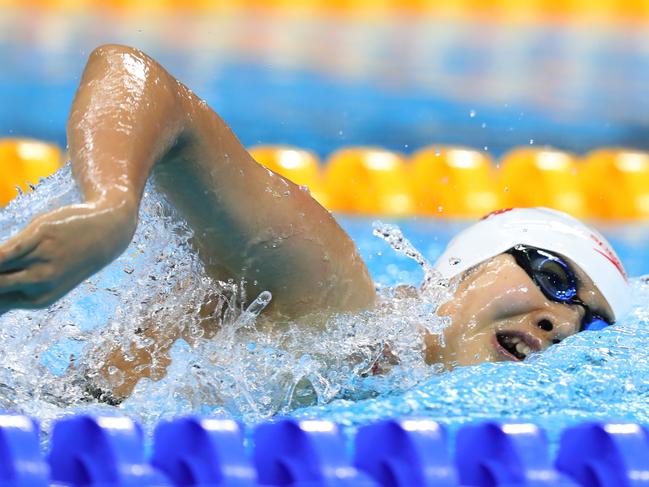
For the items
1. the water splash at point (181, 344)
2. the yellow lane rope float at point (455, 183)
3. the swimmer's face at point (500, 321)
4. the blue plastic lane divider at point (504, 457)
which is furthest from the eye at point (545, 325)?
the yellow lane rope float at point (455, 183)

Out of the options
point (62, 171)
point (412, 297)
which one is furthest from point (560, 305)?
point (62, 171)

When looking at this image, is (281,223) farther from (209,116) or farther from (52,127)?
(52,127)

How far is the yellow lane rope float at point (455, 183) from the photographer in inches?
172

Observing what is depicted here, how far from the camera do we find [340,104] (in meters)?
6.30

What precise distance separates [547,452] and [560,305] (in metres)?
0.56

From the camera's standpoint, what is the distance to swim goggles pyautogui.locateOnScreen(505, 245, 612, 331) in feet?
6.35

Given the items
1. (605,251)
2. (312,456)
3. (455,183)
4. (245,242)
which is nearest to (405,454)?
(312,456)

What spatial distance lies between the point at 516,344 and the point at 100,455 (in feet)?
2.86

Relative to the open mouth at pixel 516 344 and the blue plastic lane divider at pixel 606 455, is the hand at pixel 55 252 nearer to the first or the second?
the blue plastic lane divider at pixel 606 455

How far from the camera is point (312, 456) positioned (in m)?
1.35

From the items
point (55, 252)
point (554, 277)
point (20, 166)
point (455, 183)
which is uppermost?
point (20, 166)

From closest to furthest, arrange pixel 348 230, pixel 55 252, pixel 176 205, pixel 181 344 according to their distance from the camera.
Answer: pixel 55 252, pixel 176 205, pixel 181 344, pixel 348 230

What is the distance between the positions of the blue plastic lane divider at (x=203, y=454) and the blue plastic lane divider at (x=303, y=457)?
0.10ft

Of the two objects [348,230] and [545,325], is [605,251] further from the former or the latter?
[348,230]
